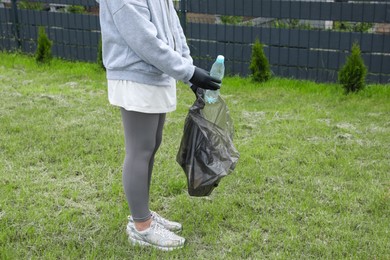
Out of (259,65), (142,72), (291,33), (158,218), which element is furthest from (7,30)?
(142,72)

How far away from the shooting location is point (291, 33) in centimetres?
728

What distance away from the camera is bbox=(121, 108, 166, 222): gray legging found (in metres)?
2.91

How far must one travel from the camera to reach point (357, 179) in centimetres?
420

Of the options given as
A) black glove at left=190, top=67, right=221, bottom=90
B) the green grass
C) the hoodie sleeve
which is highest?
the hoodie sleeve

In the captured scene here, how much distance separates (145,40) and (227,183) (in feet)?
5.60

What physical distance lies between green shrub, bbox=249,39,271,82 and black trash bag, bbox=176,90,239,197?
408cm

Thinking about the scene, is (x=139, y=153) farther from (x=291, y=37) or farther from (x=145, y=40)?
(x=291, y=37)

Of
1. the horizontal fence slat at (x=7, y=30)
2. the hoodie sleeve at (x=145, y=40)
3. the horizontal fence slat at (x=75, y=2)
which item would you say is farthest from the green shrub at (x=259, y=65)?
the hoodie sleeve at (x=145, y=40)

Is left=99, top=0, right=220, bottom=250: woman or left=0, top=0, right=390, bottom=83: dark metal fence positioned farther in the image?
left=0, top=0, right=390, bottom=83: dark metal fence

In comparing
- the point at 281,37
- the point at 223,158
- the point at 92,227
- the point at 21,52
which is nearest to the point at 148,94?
the point at 223,158

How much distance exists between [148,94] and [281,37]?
15.8 feet

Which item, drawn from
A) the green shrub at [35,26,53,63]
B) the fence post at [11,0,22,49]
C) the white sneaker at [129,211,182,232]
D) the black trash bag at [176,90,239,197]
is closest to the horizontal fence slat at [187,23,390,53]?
the green shrub at [35,26,53,63]

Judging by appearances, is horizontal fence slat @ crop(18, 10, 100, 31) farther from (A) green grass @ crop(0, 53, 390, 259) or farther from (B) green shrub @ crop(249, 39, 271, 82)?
(B) green shrub @ crop(249, 39, 271, 82)

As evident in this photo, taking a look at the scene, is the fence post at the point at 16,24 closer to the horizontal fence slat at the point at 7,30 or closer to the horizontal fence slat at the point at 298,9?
the horizontal fence slat at the point at 7,30
